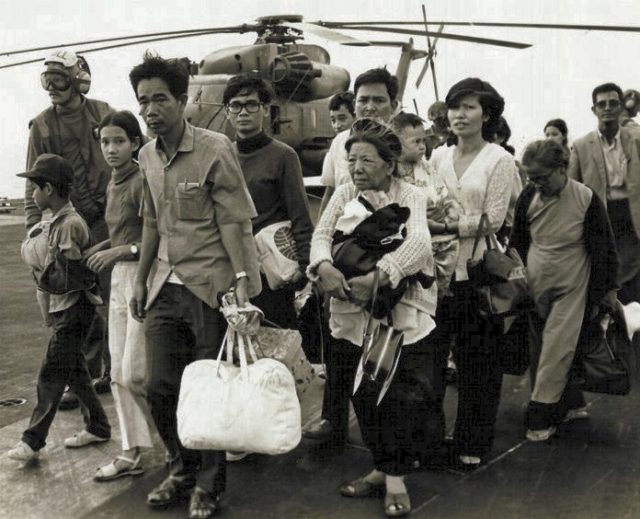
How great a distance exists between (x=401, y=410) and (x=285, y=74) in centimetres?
732

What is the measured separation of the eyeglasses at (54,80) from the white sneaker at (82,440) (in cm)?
226

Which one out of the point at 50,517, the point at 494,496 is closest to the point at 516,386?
the point at 494,496

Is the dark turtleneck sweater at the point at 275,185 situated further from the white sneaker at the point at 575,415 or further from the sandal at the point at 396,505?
the white sneaker at the point at 575,415

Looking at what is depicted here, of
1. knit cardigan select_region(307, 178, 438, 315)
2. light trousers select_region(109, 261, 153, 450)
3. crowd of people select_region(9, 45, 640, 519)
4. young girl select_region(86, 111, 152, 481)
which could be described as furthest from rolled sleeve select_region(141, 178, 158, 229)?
knit cardigan select_region(307, 178, 438, 315)

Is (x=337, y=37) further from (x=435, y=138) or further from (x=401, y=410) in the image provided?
(x=401, y=410)

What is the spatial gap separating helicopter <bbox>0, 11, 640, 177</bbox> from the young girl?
5471 millimetres

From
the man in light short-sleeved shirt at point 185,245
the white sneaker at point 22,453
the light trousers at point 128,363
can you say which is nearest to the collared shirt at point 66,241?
the light trousers at point 128,363

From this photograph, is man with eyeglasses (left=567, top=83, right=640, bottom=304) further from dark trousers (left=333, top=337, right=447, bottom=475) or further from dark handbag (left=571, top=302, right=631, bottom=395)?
dark trousers (left=333, top=337, right=447, bottom=475)

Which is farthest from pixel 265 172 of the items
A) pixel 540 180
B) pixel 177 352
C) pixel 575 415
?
pixel 575 415

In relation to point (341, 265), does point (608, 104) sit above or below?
above

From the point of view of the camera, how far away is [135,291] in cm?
400

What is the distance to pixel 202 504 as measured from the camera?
372cm

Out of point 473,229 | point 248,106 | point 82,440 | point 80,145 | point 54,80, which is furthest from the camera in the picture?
point 80,145

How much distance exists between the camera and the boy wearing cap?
15.0 ft
